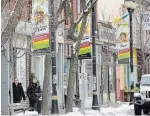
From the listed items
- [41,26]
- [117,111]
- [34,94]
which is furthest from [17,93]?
[41,26]

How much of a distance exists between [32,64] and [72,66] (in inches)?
287

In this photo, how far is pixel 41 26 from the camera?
783 inches

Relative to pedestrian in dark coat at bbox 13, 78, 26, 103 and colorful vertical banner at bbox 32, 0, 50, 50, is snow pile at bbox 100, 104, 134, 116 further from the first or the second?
colorful vertical banner at bbox 32, 0, 50, 50

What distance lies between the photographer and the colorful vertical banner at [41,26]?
1950 cm

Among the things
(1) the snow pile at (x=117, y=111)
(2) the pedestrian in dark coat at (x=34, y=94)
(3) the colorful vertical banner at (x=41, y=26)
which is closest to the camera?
(3) the colorful vertical banner at (x=41, y=26)

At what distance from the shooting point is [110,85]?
4219 centimetres

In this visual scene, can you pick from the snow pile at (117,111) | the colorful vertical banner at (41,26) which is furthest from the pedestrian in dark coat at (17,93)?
the colorful vertical banner at (41,26)

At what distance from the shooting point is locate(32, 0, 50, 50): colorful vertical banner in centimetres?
1950

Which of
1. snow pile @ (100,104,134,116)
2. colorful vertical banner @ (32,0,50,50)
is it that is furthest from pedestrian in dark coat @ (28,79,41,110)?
colorful vertical banner @ (32,0,50,50)

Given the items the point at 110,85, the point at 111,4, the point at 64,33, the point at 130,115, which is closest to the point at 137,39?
the point at 111,4

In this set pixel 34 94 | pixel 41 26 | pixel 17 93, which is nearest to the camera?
pixel 41 26

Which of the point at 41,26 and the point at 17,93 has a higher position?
the point at 41,26

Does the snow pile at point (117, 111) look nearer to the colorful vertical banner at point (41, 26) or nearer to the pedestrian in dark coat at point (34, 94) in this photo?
the pedestrian in dark coat at point (34, 94)

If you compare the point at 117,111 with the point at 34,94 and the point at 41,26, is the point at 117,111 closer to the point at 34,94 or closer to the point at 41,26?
the point at 34,94
